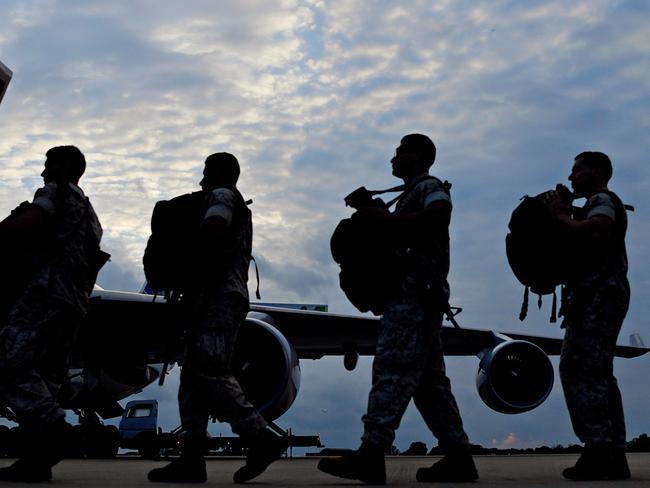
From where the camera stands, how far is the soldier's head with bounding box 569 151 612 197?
4.86 metres

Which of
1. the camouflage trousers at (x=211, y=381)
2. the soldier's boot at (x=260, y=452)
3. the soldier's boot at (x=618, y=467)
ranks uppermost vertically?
the camouflage trousers at (x=211, y=381)

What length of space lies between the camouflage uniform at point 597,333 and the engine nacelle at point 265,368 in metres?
2.82

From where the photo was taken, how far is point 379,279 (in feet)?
14.1

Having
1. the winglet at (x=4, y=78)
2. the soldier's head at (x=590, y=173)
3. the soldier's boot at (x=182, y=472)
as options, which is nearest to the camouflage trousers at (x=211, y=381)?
the soldier's boot at (x=182, y=472)

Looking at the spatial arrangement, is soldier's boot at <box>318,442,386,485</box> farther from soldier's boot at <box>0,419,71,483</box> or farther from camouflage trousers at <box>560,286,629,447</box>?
soldier's boot at <box>0,419,71,483</box>

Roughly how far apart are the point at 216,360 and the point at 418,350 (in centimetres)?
105

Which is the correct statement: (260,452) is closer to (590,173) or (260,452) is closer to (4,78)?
(4,78)

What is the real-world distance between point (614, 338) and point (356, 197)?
166 centimetres

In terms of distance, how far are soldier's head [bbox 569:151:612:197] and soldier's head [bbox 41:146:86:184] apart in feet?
9.42

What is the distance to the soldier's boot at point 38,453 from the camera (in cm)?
414

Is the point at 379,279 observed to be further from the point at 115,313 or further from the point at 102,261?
the point at 115,313

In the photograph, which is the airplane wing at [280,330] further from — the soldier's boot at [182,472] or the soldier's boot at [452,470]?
the soldier's boot at [452,470]

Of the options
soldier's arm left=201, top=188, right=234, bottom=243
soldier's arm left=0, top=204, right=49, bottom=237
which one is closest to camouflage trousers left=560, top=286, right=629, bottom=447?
soldier's arm left=201, top=188, right=234, bottom=243

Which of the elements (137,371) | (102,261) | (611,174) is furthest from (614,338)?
(137,371)
